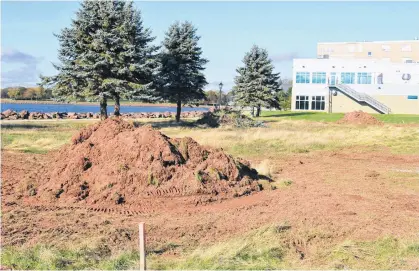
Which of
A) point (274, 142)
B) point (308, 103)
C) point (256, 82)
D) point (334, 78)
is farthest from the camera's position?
point (308, 103)

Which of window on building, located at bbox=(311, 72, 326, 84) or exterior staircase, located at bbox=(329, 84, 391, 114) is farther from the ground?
window on building, located at bbox=(311, 72, 326, 84)

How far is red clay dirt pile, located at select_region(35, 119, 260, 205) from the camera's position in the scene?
12.7 meters

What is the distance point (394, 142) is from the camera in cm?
2895

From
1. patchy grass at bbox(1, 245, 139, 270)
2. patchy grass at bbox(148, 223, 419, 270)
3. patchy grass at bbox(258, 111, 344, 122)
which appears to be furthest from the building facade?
patchy grass at bbox(1, 245, 139, 270)

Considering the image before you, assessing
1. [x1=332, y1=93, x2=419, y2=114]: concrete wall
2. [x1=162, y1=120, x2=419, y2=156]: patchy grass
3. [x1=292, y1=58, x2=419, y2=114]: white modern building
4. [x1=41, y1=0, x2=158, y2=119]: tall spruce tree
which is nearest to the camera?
[x1=162, y1=120, x2=419, y2=156]: patchy grass

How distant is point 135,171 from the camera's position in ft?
43.5

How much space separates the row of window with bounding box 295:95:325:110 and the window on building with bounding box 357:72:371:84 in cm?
577

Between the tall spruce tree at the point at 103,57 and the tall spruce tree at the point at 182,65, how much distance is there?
471 centimetres

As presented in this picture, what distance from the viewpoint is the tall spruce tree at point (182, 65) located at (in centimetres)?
4166

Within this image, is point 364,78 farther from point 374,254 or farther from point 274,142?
point 374,254

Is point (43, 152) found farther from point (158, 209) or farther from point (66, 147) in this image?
point (158, 209)

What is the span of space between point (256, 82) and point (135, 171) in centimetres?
4694

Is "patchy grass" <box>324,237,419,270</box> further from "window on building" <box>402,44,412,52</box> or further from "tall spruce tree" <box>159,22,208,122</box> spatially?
"window on building" <box>402,44,412,52</box>

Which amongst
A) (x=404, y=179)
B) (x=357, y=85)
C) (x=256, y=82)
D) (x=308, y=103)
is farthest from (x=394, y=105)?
(x=404, y=179)
